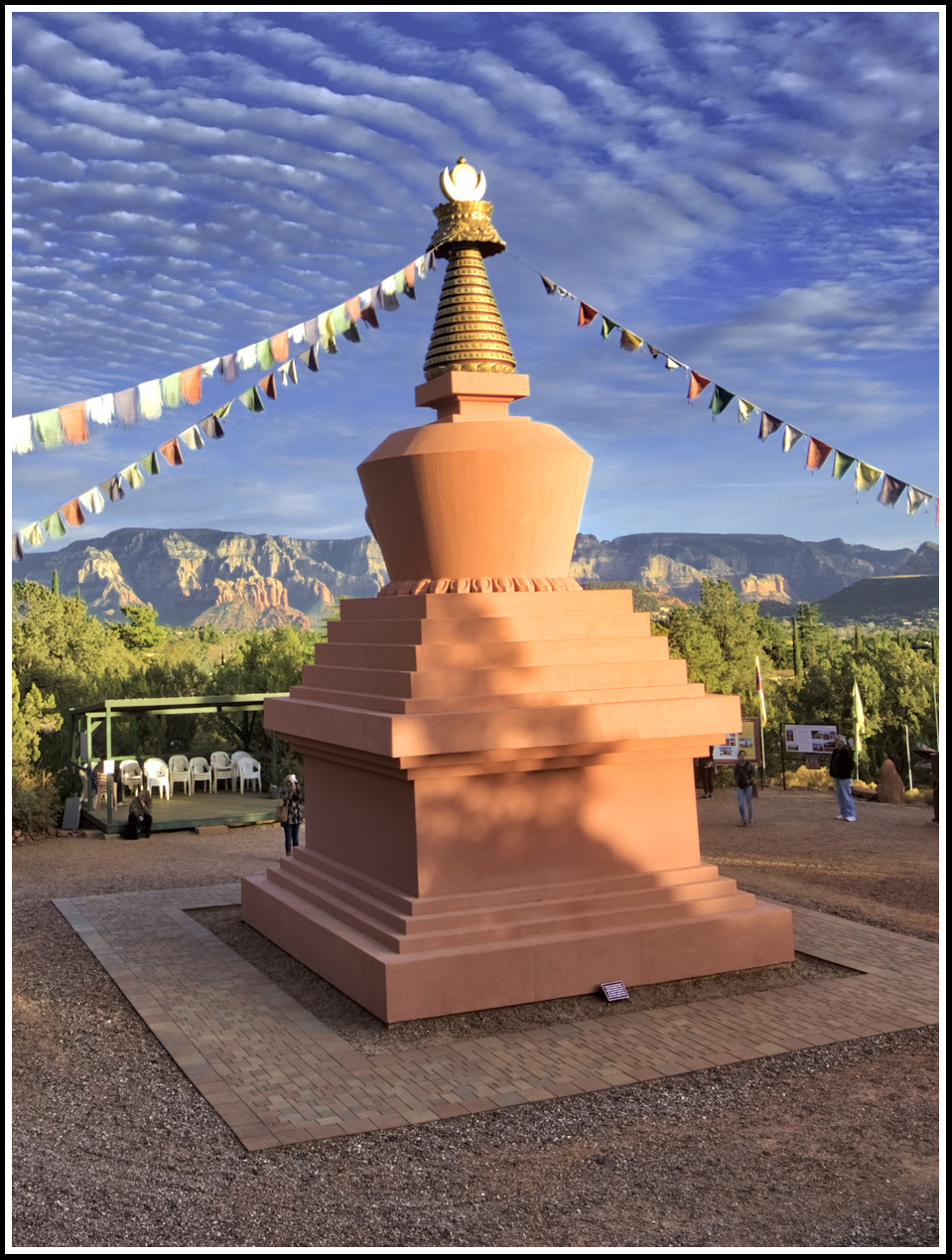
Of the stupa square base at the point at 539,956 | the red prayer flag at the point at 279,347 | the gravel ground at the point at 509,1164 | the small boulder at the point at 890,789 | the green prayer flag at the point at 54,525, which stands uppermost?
the red prayer flag at the point at 279,347

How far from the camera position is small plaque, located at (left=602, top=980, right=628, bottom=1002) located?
318 inches

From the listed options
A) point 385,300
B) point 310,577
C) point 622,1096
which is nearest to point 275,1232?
point 622,1096

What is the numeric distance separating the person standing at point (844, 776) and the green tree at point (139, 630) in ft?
160

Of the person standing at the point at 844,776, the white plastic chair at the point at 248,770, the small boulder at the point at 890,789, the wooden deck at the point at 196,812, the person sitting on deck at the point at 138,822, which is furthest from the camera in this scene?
the white plastic chair at the point at 248,770

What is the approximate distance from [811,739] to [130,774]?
1337 cm

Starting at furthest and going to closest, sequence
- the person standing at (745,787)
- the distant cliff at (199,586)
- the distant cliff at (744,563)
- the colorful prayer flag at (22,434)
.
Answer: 1. the distant cliff at (199,586)
2. the distant cliff at (744,563)
3. the person standing at (745,787)
4. the colorful prayer flag at (22,434)

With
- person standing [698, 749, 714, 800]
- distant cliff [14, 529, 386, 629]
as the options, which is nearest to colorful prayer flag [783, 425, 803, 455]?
person standing [698, 749, 714, 800]

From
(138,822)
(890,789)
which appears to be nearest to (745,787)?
(890,789)

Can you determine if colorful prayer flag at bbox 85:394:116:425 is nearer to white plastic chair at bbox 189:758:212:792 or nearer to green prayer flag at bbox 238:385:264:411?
green prayer flag at bbox 238:385:264:411

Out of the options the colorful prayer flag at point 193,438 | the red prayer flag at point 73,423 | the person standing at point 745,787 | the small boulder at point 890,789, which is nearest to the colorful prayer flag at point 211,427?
the colorful prayer flag at point 193,438

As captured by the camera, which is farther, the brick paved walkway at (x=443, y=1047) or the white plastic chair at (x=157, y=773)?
the white plastic chair at (x=157, y=773)

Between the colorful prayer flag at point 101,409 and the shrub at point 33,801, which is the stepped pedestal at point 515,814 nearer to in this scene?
the colorful prayer flag at point 101,409

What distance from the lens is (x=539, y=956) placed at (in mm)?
8055

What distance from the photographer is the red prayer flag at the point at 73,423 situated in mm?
9109
